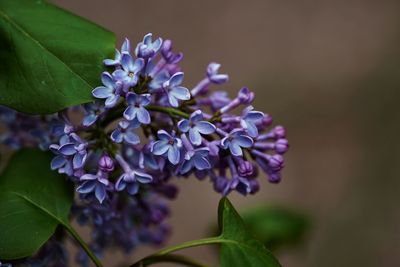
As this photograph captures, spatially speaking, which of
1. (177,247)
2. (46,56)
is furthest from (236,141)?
(46,56)

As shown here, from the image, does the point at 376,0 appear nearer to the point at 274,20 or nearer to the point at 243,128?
the point at 274,20

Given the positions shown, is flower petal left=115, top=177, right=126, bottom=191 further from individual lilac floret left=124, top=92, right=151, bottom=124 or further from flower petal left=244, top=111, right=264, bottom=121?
flower petal left=244, top=111, right=264, bottom=121

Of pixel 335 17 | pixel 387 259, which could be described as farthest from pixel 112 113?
pixel 335 17

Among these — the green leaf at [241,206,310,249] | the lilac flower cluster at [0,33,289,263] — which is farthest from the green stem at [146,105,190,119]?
the green leaf at [241,206,310,249]

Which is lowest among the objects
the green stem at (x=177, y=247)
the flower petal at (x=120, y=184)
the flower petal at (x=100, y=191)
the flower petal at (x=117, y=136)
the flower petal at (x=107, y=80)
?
the green stem at (x=177, y=247)

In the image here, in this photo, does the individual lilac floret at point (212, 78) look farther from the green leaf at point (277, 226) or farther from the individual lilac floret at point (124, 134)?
the green leaf at point (277, 226)

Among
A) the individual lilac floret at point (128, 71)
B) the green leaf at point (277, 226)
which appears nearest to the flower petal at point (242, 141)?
the individual lilac floret at point (128, 71)
